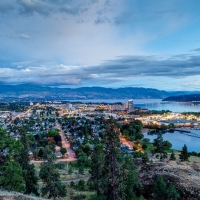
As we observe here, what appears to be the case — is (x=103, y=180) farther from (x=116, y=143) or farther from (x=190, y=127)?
(x=190, y=127)

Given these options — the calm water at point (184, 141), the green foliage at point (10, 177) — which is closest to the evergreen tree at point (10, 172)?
the green foliage at point (10, 177)

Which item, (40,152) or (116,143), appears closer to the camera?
(116,143)

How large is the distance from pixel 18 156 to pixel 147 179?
12.8 meters

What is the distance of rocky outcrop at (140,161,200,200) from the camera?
832 inches

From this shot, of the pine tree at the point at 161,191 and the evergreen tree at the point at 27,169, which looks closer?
the pine tree at the point at 161,191

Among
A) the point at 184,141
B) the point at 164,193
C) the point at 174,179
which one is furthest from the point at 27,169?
the point at 184,141

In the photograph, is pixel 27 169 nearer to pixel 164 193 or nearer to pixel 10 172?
pixel 10 172

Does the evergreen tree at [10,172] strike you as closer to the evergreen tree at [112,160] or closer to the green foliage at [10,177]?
the green foliage at [10,177]

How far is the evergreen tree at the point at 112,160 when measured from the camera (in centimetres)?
1494

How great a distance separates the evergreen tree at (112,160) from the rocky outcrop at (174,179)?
25.6ft

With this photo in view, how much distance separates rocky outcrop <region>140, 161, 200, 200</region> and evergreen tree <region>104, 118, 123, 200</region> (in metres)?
7.79

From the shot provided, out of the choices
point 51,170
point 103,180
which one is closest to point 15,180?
point 51,170

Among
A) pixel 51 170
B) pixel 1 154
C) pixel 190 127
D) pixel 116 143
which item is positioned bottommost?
pixel 190 127

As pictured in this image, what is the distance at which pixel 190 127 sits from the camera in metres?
100
